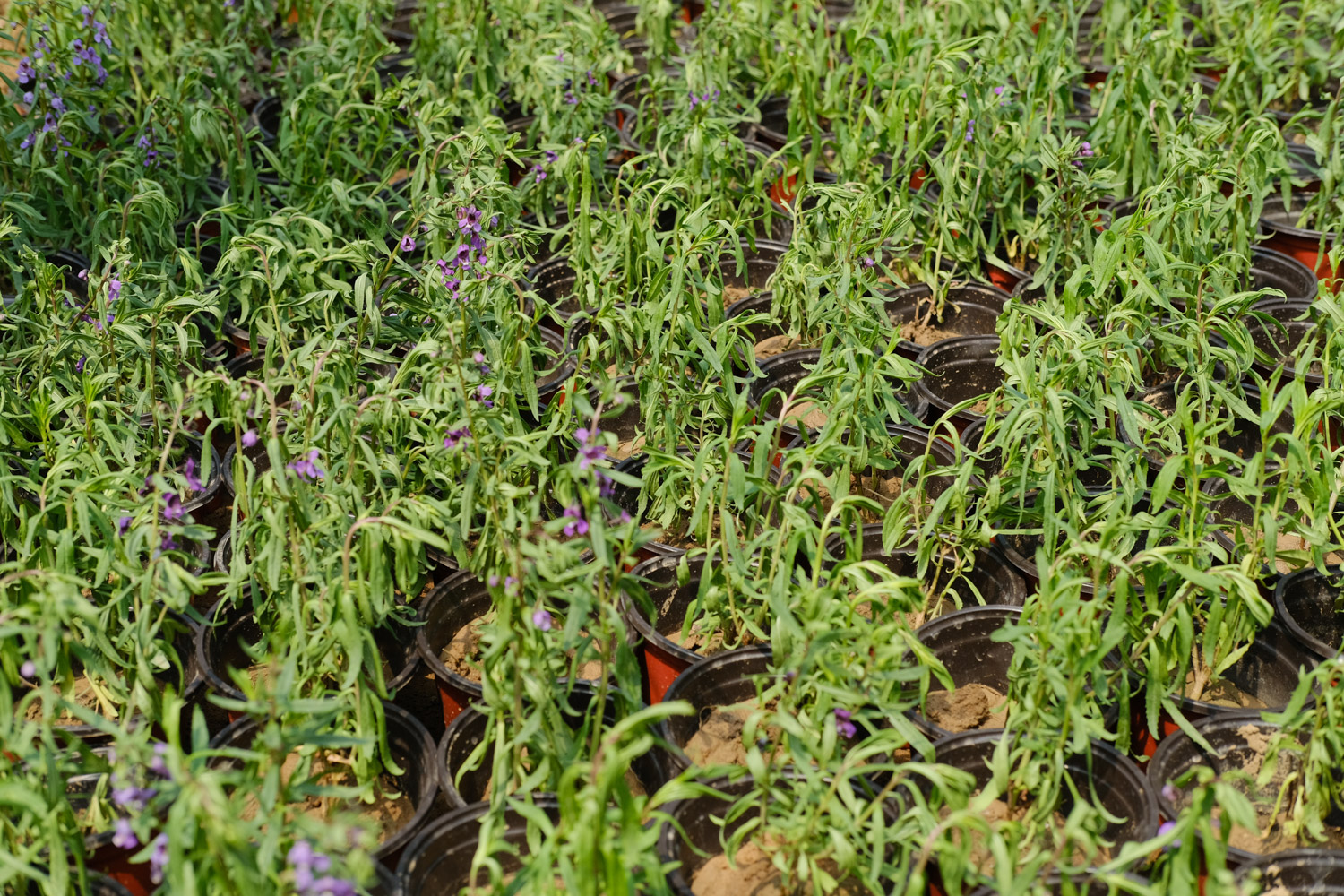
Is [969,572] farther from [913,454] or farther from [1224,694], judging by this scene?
[1224,694]

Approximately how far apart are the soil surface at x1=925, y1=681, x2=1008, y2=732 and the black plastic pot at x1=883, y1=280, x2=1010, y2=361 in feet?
5.05

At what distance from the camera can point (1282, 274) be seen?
461 cm

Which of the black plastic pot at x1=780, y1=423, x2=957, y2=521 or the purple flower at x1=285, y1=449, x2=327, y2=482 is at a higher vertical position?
the purple flower at x1=285, y1=449, x2=327, y2=482

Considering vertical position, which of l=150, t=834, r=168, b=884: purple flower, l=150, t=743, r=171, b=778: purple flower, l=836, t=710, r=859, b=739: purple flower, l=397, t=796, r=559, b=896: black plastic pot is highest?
l=150, t=743, r=171, b=778: purple flower

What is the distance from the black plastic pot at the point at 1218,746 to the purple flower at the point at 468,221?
2157 millimetres

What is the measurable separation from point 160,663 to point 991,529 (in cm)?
194

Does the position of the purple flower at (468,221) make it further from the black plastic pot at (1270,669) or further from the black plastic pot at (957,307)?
the black plastic pot at (1270,669)

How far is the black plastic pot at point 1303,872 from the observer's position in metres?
2.63

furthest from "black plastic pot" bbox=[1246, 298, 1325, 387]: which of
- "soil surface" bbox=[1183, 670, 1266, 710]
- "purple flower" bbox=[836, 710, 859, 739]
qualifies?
"purple flower" bbox=[836, 710, 859, 739]

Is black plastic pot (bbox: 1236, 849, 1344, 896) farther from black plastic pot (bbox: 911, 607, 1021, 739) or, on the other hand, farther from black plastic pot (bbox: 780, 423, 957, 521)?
black plastic pot (bbox: 780, 423, 957, 521)

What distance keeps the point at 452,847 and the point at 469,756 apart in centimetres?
28

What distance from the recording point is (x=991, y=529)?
3.23 metres

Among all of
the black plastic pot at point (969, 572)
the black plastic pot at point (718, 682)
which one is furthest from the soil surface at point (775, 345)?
the black plastic pot at point (718, 682)

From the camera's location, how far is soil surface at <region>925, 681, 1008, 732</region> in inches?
122
